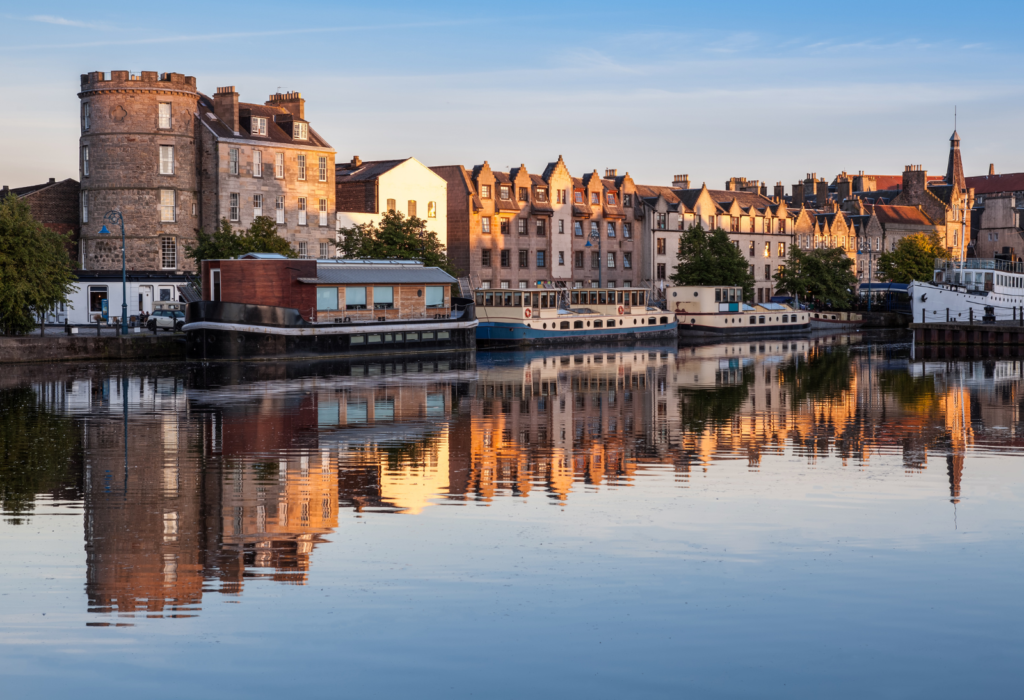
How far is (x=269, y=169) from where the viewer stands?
78.6m

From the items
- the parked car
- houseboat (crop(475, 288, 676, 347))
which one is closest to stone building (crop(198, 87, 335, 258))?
the parked car

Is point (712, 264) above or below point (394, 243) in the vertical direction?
below

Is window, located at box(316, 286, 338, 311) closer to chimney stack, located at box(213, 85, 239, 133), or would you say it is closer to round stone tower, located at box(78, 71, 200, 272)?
round stone tower, located at box(78, 71, 200, 272)

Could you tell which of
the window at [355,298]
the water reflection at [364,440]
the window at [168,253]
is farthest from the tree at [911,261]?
the window at [168,253]

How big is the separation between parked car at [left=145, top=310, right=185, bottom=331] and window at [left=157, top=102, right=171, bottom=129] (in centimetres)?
1347

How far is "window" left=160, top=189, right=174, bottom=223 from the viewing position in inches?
2923

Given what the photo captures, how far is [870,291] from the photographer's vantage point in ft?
358

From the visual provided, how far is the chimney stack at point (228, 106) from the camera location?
77.2m

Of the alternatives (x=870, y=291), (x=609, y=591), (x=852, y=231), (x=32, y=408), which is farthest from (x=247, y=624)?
(x=852, y=231)

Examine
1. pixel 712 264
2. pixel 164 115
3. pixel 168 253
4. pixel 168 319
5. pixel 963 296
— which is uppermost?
pixel 164 115

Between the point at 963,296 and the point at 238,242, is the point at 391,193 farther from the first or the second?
the point at 963,296

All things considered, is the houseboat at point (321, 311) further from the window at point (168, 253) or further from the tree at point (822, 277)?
the tree at point (822, 277)

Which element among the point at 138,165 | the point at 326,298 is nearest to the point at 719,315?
the point at 326,298

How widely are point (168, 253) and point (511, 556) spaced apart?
6377 centimetres
